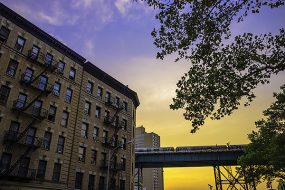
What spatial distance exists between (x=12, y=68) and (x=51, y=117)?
6982 millimetres

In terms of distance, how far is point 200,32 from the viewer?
1488 centimetres

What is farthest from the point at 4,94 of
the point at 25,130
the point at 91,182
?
the point at 91,182

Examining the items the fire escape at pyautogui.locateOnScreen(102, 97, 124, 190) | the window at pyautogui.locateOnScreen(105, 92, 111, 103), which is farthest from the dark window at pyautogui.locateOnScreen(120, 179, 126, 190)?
the window at pyautogui.locateOnScreen(105, 92, 111, 103)

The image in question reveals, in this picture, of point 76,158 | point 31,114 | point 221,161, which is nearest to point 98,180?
point 76,158

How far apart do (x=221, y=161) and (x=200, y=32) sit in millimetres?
51149

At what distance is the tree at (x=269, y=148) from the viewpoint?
28.0m

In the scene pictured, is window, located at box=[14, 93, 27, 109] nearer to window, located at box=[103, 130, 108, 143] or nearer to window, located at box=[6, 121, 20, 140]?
window, located at box=[6, 121, 20, 140]

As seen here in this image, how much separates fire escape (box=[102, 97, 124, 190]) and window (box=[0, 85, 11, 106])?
15298 millimetres

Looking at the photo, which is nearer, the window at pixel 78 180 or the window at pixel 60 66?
the window at pixel 78 180

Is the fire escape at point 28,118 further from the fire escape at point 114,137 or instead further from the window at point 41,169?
the fire escape at point 114,137

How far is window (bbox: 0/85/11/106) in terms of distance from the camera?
28.5 metres

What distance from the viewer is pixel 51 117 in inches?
1303

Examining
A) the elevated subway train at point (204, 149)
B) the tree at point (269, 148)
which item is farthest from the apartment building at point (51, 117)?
the elevated subway train at point (204, 149)

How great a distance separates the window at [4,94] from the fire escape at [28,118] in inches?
37.9
